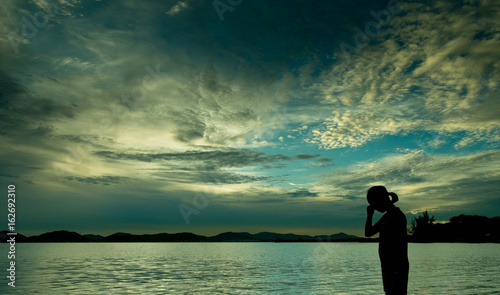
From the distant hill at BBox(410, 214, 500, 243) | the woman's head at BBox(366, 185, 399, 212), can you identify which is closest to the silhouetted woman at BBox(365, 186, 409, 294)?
the woman's head at BBox(366, 185, 399, 212)

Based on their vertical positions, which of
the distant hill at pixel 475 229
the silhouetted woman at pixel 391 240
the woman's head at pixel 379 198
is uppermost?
the woman's head at pixel 379 198

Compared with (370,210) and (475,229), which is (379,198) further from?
(475,229)

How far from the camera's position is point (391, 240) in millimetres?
5133

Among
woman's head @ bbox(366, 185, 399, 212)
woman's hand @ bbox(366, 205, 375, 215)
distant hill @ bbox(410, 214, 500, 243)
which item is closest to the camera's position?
woman's head @ bbox(366, 185, 399, 212)

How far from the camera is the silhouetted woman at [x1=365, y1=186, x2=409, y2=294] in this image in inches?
198

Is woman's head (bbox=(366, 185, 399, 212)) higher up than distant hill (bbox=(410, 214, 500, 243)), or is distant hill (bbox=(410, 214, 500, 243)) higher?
woman's head (bbox=(366, 185, 399, 212))

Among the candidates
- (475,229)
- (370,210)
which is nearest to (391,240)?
(370,210)

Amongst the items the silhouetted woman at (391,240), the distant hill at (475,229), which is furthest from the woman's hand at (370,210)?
the distant hill at (475,229)

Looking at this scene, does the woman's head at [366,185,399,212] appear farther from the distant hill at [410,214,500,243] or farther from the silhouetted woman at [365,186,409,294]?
the distant hill at [410,214,500,243]

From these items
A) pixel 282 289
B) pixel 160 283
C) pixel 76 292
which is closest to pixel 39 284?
pixel 76 292

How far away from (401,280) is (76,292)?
24.5m

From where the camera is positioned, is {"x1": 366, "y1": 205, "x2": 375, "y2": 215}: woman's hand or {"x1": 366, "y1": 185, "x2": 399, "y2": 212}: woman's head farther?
{"x1": 366, "y1": 205, "x2": 375, "y2": 215}: woman's hand

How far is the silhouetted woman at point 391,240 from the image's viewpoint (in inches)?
198

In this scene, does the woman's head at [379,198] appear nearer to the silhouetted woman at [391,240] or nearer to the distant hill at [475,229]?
the silhouetted woman at [391,240]
